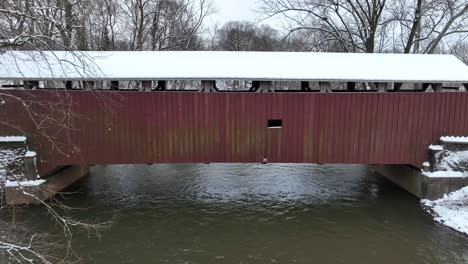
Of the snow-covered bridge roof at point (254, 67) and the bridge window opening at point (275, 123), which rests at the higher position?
the snow-covered bridge roof at point (254, 67)

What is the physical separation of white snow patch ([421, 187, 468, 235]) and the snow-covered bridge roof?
11.2 feet

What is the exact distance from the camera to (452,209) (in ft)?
34.5

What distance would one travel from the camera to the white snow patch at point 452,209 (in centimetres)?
976

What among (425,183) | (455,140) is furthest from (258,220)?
(455,140)

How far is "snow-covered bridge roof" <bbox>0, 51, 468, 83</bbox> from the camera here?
10867mm

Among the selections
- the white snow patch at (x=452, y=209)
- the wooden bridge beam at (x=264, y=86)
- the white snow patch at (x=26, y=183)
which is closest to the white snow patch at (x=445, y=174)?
the white snow patch at (x=452, y=209)

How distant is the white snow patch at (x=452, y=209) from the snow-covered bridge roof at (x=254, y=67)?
341cm

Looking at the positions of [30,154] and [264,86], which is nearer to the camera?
[30,154]

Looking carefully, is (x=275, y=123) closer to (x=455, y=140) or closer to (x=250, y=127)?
(x=250, y=127)

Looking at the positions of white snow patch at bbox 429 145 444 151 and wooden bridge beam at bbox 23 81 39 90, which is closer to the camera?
white snow patch at bbox 429 145 444 151

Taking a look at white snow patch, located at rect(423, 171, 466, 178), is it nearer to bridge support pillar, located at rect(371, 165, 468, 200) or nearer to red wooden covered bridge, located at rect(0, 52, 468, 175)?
bridge support pillar, located at rect(371, 165, 468, 200)

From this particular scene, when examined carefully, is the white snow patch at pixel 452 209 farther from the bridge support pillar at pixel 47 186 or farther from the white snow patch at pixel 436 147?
the bridge support pillar at pixel 47 186

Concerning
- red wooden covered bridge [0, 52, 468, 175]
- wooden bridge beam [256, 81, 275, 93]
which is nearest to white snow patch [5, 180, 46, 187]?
red wooden covered bridge [0, 52, 468, 175]

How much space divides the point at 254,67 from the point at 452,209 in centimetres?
682
